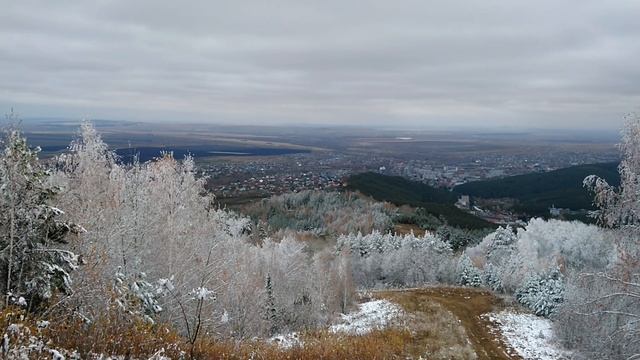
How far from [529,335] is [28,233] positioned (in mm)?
22174

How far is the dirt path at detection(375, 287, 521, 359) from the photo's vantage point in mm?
19922

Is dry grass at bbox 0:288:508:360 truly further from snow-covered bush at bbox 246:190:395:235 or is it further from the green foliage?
the green foliage

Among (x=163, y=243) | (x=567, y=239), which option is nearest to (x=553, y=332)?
(x=163, y=243)

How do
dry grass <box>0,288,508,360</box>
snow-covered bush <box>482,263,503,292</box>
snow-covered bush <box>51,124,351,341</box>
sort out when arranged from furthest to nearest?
snow-covered bush <box>482,263,503,292</box> → snow-covered bush <box>51,124,351,341</box> → dry grass <box>0,288,508,360</box>

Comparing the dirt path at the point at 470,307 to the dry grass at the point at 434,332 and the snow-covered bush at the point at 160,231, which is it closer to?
the dry grass at the point at 434,332

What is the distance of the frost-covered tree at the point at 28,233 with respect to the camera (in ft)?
29.0

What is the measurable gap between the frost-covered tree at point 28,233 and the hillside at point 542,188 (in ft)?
391

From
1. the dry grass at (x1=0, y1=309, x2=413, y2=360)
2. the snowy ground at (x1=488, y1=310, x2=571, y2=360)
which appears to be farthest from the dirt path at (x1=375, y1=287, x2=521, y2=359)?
the dry grass at (x1=0, y1=309, x2=413, y2=360)

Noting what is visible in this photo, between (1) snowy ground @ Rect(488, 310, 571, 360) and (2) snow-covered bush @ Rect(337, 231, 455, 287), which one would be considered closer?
(1) snowy ground @ Rect(488, 310, 571, 360)

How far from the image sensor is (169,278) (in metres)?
7.55

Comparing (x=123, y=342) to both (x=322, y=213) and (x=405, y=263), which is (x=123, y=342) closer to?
(x=405, y=263)

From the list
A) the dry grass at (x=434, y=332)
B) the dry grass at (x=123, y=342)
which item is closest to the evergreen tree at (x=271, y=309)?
the dry grass at (x=434, y=332)

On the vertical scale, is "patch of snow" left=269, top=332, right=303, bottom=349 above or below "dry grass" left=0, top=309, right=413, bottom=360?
below

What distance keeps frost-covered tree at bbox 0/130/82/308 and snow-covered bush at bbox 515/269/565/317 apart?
87.8 ft
